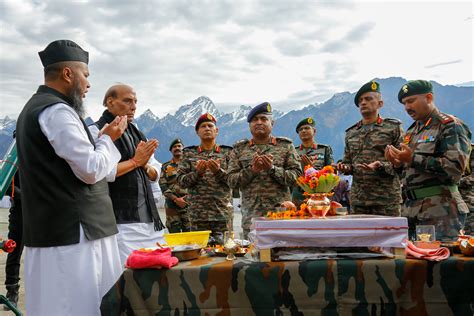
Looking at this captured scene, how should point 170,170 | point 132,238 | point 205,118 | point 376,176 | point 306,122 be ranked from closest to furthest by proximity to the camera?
point 132,238 → point 376,176 → point 205,118 → point 306,122 → point 170,170

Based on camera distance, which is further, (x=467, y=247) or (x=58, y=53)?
(x=58, y=53)

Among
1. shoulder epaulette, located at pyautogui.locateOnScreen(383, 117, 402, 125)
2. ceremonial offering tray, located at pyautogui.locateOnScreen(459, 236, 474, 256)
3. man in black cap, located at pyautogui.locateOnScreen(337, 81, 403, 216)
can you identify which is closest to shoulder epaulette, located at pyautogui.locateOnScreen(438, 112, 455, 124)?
man in black cap, located at pyautogui.locateOnScreen(337, 81, 403, 216)

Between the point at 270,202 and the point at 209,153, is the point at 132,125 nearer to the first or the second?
the point at 270,202

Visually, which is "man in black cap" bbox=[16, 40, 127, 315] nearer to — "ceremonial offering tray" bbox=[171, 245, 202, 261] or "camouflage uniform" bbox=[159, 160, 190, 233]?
"ceremonial offering tray" bbox=[171, 245, 202, 261]

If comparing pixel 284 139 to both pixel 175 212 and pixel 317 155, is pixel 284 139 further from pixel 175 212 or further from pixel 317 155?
pixel 175 212

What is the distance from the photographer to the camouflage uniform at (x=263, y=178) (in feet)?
13.0

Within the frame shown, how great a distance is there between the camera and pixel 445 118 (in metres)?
3.13

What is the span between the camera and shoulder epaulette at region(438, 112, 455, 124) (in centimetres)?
309

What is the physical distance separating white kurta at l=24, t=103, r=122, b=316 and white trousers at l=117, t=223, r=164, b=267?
0.64m

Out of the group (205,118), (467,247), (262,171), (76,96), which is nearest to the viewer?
(467,247)

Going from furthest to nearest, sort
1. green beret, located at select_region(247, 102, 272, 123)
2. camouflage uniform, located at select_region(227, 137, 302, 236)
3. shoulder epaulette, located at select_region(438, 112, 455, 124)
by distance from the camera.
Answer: green beret, located at select_region(247, 102, 272, 123) → camouflage uniform, located at select_region(227, 137, 302, 236) → shoulder epaulette, located at select_region(438, 112, 455, 124)

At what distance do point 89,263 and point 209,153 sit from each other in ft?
10.1

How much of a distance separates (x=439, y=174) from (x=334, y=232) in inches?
58.6

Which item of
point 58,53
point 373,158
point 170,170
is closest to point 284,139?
point 373,158
